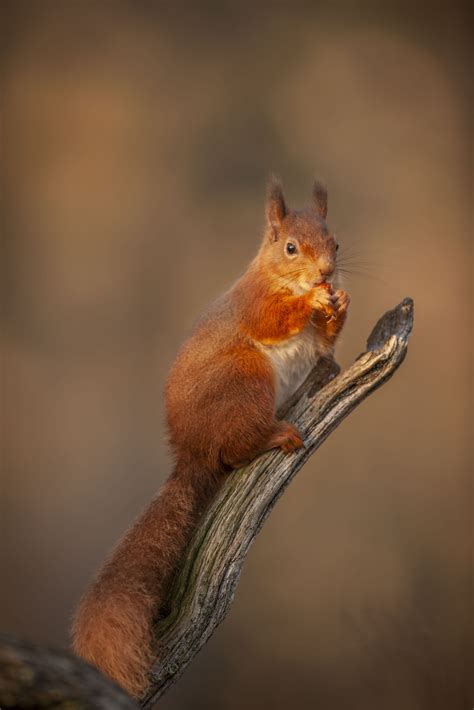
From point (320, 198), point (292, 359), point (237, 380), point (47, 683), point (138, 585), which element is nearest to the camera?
point (47, 683)

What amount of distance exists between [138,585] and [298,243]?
0.99 metres

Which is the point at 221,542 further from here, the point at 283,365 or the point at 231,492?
the point at 283,365

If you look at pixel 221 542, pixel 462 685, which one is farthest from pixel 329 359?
pixel 462 685

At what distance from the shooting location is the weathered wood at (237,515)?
1784mm

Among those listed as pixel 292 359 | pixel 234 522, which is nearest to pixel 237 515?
pixel 234 522

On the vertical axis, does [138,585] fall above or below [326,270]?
below

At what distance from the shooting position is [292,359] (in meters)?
2.27

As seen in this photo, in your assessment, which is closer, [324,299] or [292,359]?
[324,299]

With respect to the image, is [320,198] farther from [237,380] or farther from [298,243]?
[237,380]

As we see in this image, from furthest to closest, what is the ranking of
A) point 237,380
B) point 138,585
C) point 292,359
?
1. point 292,359
2. point 237,380
3. point 138,585

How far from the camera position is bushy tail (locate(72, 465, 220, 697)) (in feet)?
5.47

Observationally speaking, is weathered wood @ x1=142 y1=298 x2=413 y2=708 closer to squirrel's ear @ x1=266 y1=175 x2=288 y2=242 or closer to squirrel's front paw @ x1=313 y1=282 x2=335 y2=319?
squirrel's front paw @ x1=313 y1=282 x2=335 y2=319

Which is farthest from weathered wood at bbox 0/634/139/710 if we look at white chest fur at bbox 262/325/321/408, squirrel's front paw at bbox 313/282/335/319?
squirrel's front paw at bbox 313/282/335/319

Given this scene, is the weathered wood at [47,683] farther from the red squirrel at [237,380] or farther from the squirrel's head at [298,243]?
the squirrel's head at [298,243]
